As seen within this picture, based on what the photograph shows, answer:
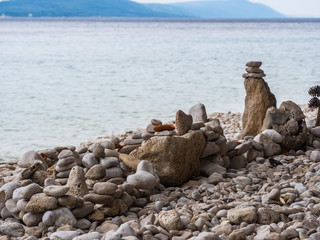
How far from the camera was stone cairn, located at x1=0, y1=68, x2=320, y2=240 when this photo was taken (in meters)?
3.07

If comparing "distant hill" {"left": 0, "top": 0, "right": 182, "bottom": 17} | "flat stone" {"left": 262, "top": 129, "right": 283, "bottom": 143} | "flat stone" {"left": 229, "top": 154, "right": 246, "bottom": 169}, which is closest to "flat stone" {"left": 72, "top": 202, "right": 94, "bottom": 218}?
"flat stone" {"left": 229, "top": 154, "right": 246, "bottom": 169}

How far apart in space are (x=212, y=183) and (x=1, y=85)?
1126cm

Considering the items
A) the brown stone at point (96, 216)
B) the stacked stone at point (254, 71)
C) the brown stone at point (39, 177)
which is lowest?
the brown stone at point (96, 216)

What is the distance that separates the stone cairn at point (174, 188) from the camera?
307 centimetres

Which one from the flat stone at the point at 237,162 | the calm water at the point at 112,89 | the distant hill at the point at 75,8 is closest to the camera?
the flat stone at the point at 237,162

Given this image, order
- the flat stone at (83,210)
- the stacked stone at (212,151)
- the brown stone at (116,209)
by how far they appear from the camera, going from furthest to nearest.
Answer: the stacked stone at (212,151) < the brown stone at (116,209) < the flat stone at (83,210)

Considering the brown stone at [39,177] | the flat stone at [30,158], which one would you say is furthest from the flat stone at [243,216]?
the flat stone at [30,158]

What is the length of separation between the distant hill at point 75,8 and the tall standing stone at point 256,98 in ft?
392

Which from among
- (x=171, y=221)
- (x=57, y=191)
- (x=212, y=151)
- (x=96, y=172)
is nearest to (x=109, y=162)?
(x=96, y=172)

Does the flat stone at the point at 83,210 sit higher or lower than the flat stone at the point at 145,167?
lower

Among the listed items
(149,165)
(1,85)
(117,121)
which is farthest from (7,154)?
(1,85)

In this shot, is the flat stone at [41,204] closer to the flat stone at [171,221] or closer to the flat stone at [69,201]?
the flat stone at [69,201]

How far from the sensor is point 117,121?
895 cm

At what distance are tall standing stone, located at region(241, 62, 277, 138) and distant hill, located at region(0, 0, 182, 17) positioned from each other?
392 ft
